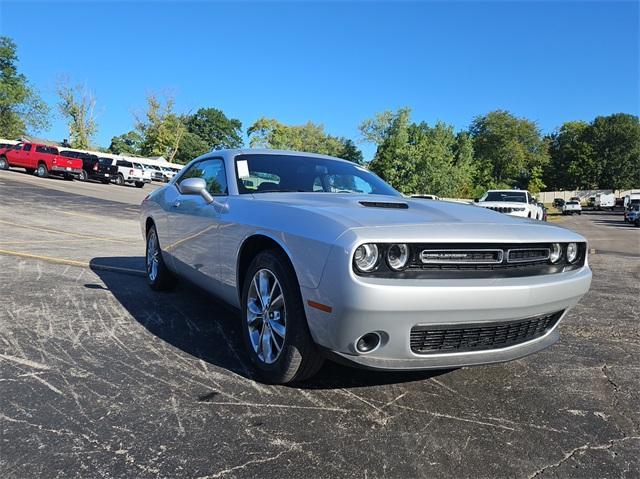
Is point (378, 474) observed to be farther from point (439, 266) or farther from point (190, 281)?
point (190, 281)

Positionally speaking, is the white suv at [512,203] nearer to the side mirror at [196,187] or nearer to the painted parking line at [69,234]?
the painted parking line at [69,234]

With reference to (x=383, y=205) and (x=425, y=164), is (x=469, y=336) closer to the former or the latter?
(x=383, y=205)

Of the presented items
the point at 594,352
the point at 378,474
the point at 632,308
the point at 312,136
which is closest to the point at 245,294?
the point at 378,474

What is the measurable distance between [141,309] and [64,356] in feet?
4.06

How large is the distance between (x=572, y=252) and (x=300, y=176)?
206 cm

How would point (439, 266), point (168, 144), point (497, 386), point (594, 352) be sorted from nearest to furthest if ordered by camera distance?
1. point (439, 266)
2. point (497, 386)
3. point (594, 352)
4. point (168, 144)

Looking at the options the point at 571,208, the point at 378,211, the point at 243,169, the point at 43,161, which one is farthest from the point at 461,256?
the point at 571,208

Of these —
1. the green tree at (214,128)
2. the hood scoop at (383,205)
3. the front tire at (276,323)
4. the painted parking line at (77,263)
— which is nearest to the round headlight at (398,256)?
the front tire at (276,323)

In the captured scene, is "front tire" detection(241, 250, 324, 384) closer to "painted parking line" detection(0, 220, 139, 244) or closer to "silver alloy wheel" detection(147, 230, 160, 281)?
"silver alloy wheel" detection(147, 230, 160, 281)

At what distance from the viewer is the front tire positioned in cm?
276

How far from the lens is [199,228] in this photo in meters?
4.00

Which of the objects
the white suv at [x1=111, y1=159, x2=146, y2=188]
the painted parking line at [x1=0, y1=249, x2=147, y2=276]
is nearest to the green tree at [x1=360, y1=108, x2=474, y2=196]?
the white suv at [x1=111, y1=159, x2=146, y2=188]

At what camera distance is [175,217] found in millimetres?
4609

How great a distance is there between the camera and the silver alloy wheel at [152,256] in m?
5.25
